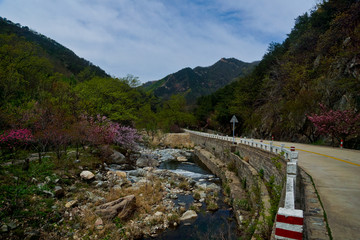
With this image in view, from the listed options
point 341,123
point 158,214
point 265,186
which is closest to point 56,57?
point 158,214

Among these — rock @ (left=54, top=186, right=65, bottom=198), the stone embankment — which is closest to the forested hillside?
the stone embankment

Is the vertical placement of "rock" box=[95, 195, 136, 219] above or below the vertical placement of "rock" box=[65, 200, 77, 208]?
→ above

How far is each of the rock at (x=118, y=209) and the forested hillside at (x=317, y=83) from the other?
15847mm

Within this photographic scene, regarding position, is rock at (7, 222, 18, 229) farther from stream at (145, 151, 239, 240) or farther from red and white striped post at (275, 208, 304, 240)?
red and white striped post at (275, 208, 304, 240)

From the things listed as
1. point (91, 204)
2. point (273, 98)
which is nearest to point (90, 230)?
point (91, 204)

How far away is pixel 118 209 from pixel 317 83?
23.6 m

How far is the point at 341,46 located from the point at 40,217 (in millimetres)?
28784

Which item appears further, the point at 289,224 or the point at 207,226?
the point at 207,226

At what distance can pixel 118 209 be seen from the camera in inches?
311

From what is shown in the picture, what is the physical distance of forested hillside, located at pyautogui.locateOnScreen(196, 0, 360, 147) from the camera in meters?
16.2

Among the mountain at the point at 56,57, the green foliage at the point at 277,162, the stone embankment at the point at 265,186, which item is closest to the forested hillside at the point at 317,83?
the stone embankment at the point at 265,186

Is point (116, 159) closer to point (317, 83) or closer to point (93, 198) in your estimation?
point (93, 198)

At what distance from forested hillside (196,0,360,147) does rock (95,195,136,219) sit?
15.8 meters

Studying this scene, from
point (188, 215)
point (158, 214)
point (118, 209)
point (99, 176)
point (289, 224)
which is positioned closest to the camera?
point (289, 224)
